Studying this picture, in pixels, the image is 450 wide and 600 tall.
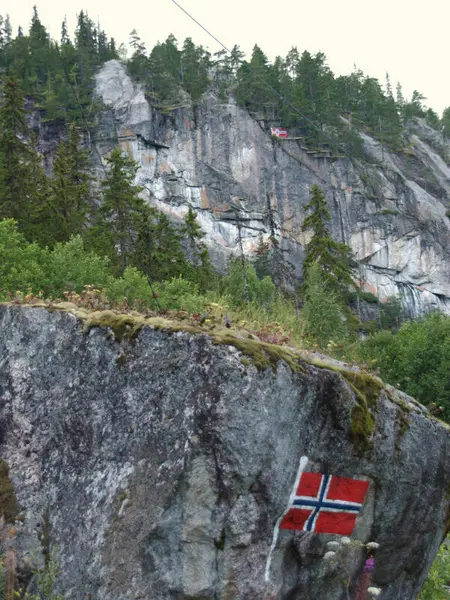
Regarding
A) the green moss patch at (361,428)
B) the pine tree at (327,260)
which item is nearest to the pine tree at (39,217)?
the pine tree at (327,260)

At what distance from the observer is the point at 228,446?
6.08 m

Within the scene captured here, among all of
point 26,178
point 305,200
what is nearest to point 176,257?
point 26,178

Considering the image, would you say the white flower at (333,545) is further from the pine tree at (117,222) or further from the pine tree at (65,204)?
the pine tree at (117,222)

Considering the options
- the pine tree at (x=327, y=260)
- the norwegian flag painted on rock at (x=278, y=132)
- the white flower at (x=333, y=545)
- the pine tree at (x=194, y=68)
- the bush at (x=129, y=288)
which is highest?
the pine tree at (x=194, y=68)

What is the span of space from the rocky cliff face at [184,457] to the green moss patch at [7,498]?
0.02 metres

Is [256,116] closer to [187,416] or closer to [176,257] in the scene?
[176,257]

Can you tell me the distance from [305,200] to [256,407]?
68.9 meters

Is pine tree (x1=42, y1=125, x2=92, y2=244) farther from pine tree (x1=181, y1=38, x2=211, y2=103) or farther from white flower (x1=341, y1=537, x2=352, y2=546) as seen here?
pine tree (x1=181, y1=38, x2=211, y2=103)

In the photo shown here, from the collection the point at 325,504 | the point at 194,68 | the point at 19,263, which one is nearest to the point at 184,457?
the point at 325,504

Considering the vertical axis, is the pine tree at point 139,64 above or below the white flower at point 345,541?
above

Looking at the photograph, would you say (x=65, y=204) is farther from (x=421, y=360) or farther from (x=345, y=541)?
(x=345, y=541)

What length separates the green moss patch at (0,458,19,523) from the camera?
6719mm

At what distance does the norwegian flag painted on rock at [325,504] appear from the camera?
6445 millimetres

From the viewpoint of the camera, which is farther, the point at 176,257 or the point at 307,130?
the point at 307,130
